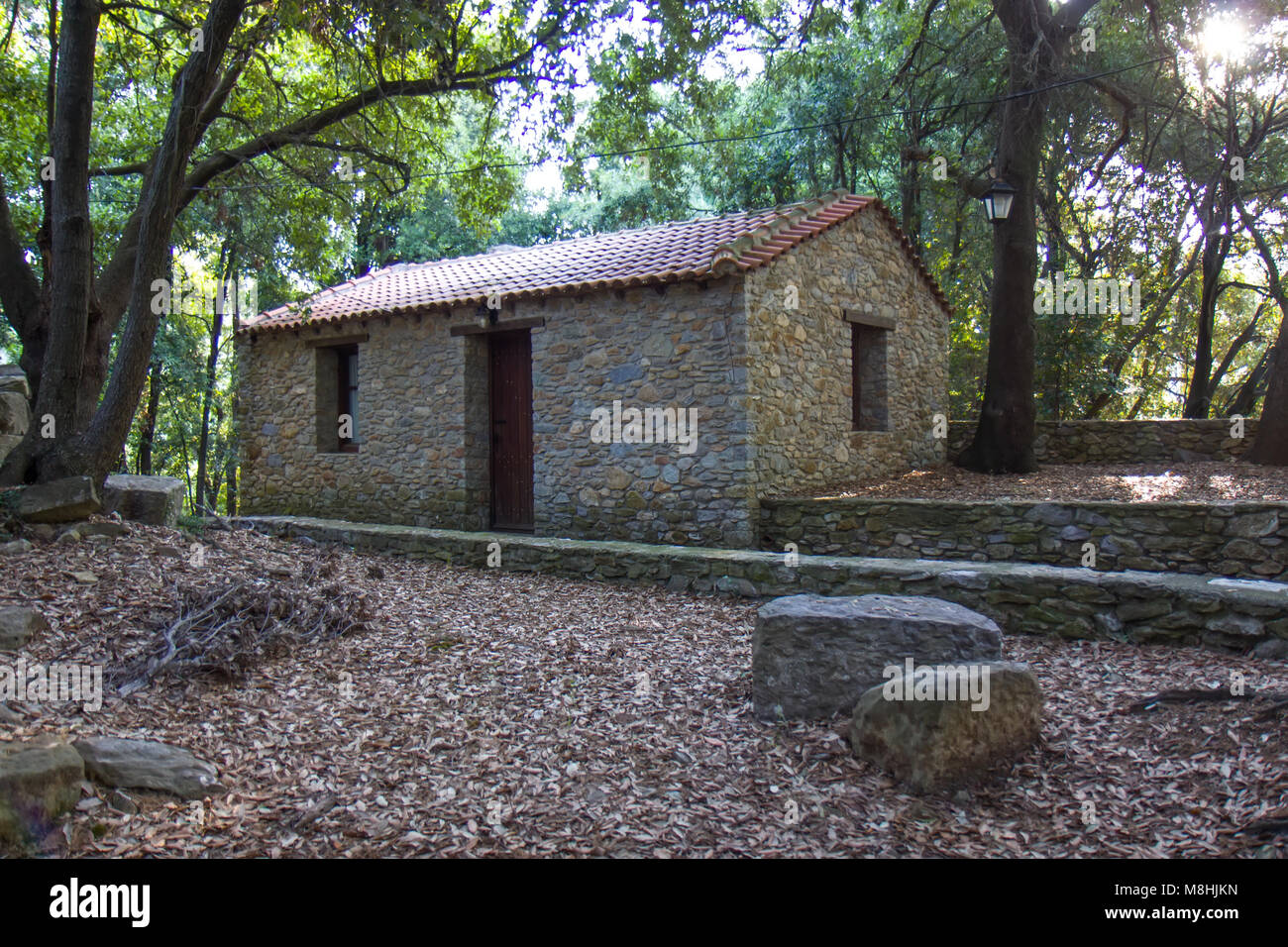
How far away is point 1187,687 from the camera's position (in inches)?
164

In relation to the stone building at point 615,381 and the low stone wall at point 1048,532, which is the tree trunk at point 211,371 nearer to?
the stone building at point 615,381

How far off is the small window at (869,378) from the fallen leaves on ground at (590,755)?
539 cm

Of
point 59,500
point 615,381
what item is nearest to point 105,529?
point 59,500

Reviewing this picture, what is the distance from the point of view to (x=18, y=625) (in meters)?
4.51

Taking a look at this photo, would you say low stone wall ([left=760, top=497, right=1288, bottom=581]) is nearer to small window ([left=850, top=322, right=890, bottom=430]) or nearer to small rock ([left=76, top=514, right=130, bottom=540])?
small window ([left=850, top=322, right=890, bottom=430])

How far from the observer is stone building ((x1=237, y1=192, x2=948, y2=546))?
329 inches

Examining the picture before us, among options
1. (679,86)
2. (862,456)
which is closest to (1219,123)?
(862,456)

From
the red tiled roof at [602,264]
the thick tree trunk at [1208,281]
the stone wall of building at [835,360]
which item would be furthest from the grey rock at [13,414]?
the thick tree trunk at [1208,281]

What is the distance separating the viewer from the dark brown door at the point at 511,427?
398 inches

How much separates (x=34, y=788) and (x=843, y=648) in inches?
135

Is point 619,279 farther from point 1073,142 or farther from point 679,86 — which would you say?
point 1073,142

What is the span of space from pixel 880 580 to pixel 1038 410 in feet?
28.1

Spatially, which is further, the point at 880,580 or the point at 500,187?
the point at 500,187

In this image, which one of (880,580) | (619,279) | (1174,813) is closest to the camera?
(1174,813)
